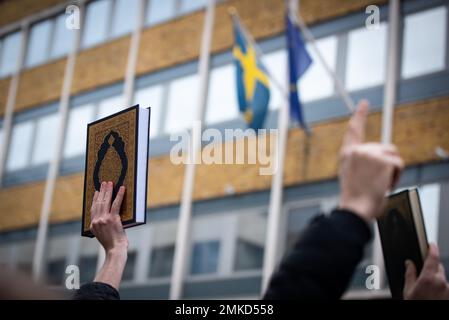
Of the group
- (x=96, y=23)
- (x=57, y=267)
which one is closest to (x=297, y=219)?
(x=57, y=267)

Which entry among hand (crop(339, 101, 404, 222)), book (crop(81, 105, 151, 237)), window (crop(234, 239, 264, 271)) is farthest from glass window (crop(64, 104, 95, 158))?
hand (crop(339, 101, 404, 222))

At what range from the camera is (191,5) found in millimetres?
19188

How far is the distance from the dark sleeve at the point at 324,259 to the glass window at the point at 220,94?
52.1ft

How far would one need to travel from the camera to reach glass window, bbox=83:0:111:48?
69.9 feet

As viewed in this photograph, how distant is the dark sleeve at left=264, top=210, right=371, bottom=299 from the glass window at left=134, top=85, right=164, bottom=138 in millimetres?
16997

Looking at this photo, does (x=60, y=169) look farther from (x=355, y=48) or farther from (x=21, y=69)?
(x=355, y=48)

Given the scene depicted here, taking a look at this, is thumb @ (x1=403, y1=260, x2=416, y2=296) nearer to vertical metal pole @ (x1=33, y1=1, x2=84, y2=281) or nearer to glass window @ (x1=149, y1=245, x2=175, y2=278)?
glass window @ (x1=149, y1=245, x2=175, y2=278)

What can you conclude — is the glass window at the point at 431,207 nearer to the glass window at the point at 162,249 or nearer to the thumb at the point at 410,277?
the glass window at the point at 162,249

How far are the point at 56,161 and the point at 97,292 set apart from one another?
1902 centimetres

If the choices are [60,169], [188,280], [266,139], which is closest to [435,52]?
[266,139]

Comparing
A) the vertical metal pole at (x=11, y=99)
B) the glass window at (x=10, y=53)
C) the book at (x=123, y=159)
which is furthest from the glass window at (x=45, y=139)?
the book at (x=123, y=159)

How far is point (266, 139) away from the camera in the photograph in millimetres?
15992

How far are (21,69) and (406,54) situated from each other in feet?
39.2

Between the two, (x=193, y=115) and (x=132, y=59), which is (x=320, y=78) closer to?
(x=193, y=115)
